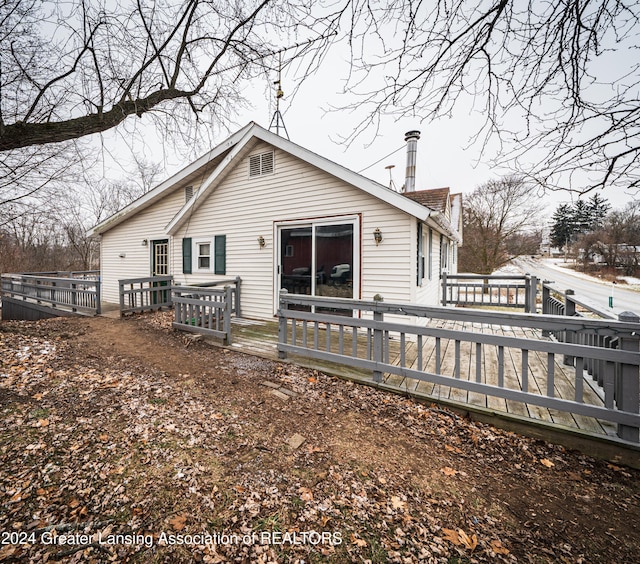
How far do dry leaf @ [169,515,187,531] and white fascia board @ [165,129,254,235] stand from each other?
694 cm

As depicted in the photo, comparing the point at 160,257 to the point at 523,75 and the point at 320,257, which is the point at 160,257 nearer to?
the point at 320,257

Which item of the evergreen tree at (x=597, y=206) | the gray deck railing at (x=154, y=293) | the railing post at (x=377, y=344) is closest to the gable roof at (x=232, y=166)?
the gray deck railing at (x=154, y=293)

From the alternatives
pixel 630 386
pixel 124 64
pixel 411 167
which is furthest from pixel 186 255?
pixel 630 386

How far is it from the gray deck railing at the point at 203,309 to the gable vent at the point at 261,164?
315 centimetres

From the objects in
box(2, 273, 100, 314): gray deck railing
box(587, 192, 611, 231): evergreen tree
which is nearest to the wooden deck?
box(587, 192, 611, 231): evergreen tree

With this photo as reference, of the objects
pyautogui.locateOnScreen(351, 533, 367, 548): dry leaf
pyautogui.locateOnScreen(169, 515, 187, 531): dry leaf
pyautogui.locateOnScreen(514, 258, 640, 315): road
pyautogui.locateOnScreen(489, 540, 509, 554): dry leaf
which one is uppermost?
pyautogui.locateOnScreen(514, 258, 640, 315): road

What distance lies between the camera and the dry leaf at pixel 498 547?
171cm

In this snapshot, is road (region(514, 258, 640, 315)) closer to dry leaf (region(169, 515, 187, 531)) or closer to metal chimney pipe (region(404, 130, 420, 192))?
metal chimney pipe (region(404, 130, 420, 192))

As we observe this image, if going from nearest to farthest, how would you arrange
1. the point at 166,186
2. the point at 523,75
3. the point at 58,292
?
the point at 523,75
the point at 166,186
the point at 58,292

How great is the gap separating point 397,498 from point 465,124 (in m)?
3.04

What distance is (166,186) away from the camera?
8961 mm

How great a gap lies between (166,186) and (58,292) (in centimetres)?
486

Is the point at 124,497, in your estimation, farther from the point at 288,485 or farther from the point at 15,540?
the point at 288,485

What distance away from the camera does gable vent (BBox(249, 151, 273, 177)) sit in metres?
7.00
